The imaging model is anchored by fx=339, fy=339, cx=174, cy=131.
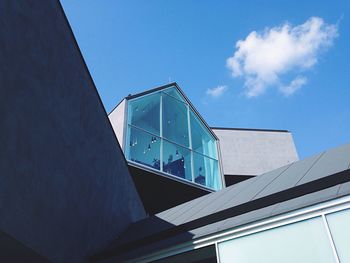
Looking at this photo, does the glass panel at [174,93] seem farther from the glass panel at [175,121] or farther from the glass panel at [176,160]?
the glass panel at [176,160]

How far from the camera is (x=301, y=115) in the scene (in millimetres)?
11234

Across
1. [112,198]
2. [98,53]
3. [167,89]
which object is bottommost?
[112,198]

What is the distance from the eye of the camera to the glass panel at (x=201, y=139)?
627 inches

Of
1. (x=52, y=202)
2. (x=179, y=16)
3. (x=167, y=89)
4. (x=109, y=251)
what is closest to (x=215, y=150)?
(x=167, y=89)

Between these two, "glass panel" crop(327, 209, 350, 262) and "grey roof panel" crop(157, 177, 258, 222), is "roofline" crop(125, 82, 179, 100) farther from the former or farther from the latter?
"glass panel" crop(327, 209, 350, 262)

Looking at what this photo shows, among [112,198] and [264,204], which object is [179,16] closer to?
[112,198]

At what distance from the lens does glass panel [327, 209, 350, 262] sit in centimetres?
437

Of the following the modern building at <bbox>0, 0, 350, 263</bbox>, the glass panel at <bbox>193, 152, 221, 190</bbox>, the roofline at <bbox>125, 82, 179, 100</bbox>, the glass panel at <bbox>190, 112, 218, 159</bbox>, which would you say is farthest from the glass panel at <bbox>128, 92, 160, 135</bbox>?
the modern building at <bbox>0, 0, 350, 263</bbox>

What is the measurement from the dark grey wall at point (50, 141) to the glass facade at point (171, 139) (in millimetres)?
4405

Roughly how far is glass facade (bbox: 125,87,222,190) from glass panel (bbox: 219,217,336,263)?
7756 millimetres

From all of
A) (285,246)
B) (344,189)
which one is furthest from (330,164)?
(285,246)

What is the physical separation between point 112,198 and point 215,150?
833 centimetres

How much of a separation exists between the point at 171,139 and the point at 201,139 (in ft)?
7.49

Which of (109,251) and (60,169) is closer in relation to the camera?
(60,169)
